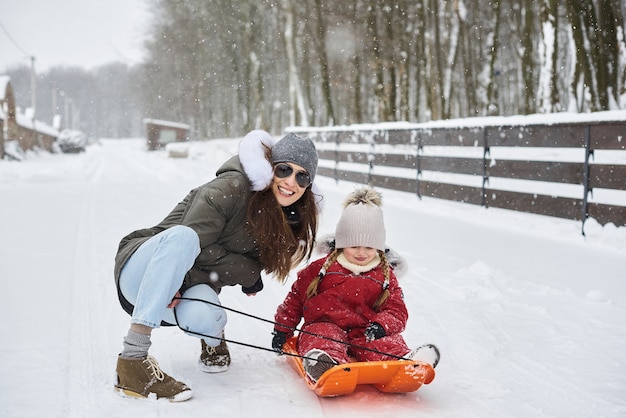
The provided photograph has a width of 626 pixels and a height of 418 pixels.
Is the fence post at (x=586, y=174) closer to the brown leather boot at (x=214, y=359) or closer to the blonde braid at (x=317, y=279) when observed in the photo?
the blonde braid at (x=317, y=279)

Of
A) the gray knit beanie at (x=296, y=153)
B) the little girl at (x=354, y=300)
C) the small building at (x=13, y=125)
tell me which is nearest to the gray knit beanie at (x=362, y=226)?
the little girl at (x=354, y=300)

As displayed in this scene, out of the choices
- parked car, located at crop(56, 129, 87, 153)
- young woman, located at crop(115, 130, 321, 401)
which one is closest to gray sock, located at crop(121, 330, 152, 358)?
young woman, located at crop(115, 130, 321, 401)

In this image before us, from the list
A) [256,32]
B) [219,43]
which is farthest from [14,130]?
[256,32]

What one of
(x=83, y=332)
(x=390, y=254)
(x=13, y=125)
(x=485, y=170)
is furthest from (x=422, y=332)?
(x=13, y=125)

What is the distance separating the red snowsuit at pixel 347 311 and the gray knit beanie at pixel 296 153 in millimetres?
548

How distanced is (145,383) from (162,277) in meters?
0.44

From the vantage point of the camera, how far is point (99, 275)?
473cm

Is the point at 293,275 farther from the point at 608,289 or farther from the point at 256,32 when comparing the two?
the point at 256,32

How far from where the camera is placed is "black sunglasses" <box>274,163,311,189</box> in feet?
8.96

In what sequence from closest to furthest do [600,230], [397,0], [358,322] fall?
[358,322] < [600,230] < [397,0]

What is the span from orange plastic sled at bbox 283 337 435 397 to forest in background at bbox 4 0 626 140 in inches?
400

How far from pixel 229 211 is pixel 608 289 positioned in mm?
3182

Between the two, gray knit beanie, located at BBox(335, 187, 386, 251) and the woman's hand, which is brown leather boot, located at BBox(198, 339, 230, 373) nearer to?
the woman's hand

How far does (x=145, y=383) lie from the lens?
8.00ft
